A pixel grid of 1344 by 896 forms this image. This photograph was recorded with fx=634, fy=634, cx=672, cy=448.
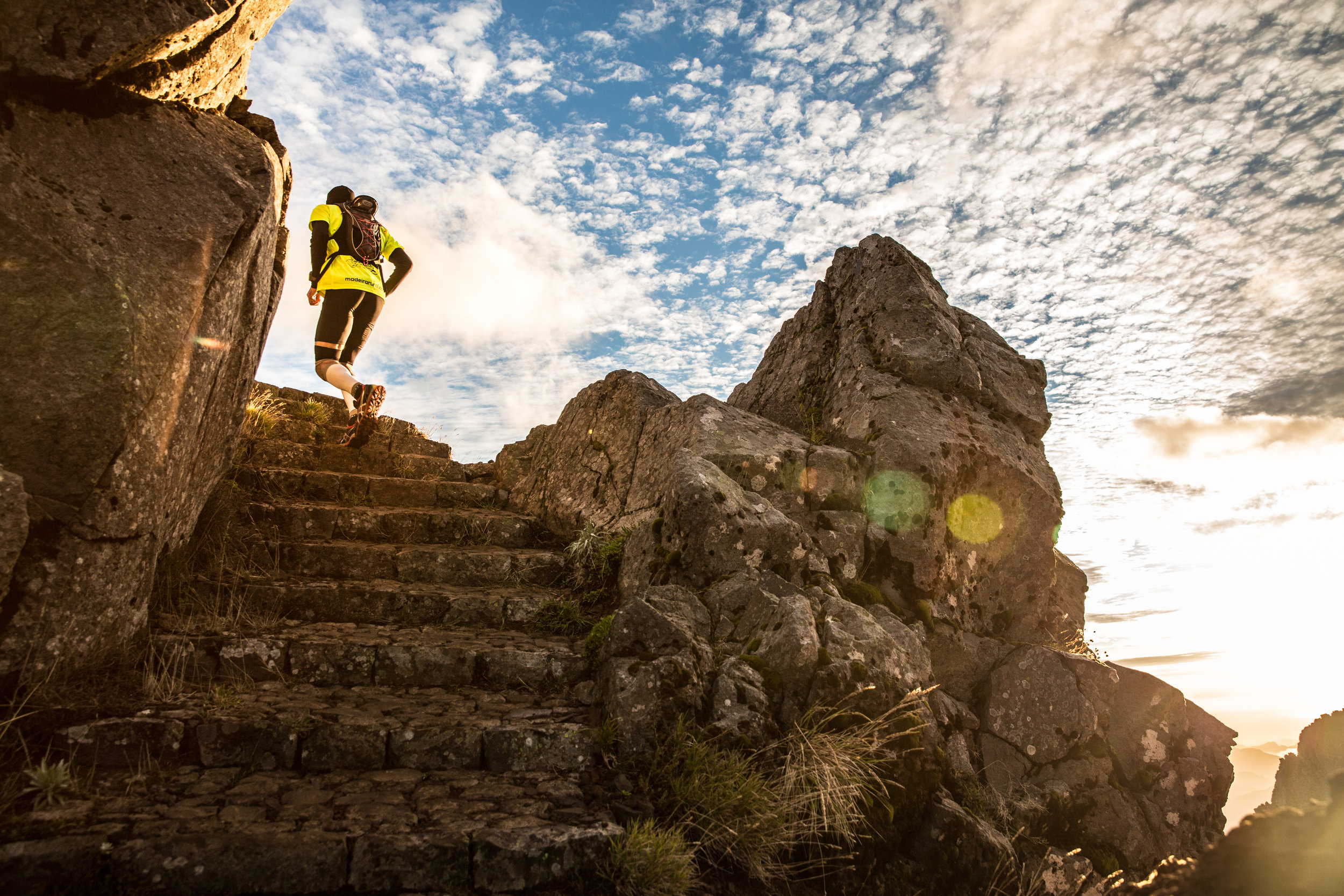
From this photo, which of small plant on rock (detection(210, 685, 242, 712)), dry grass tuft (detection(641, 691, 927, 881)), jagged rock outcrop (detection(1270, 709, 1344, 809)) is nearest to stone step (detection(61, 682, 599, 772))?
small plant on rock (detection(210, 685, 242, 712))

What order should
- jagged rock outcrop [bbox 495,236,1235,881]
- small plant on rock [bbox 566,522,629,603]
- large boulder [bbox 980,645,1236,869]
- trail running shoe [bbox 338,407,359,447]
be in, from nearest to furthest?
jagged rock outcrop [bbox 495,236,1235,881], large boulder [bbox 980,645,1236,869], small plant on rock [bbox 566,522,629,603], trail running shoe [bbox 338,407,359,447]

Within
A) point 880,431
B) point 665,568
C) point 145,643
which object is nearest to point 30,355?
point 145,643

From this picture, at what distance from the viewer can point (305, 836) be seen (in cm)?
263

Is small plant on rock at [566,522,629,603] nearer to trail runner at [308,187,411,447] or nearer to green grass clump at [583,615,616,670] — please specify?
green grass clump at [583,615,616,670]

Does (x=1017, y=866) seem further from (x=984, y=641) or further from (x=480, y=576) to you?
(x=480, y=576)

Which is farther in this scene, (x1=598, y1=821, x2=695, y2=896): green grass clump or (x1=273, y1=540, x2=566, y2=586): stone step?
(x1=273, y1=540, x2=566, y2=586): stone step

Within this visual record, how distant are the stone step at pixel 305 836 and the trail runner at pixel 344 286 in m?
4.46

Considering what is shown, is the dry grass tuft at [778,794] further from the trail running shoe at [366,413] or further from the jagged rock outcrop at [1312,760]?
the jagged rock outcrop at [1312,760]

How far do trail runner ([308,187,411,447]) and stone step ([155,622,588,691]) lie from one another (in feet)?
10.2

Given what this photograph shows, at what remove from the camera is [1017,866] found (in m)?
4.13

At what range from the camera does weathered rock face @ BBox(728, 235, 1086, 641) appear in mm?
5977

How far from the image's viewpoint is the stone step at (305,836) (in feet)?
7.88

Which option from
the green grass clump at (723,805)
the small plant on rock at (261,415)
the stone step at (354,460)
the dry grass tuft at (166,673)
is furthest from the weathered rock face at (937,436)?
the small plant on rock at (261,415)

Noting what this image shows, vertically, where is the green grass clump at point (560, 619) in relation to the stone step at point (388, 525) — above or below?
below
